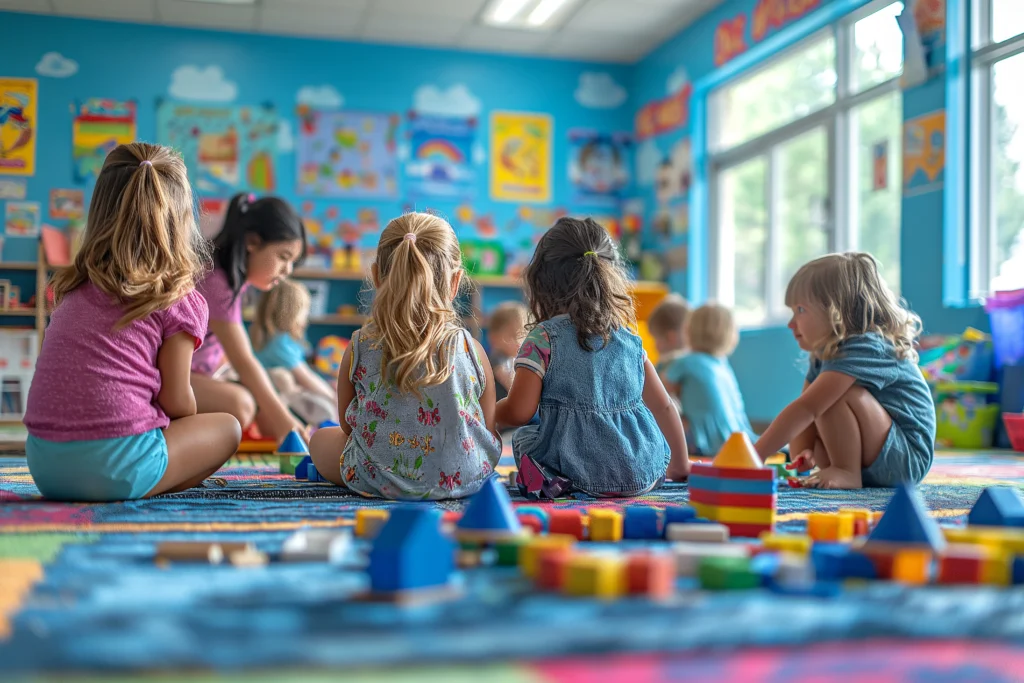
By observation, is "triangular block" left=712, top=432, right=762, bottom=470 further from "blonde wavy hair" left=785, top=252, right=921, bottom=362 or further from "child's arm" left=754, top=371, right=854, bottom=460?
"blonde wavy hair" left=785, top=252, right=921, bottom=362

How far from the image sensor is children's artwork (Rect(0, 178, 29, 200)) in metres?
5.66

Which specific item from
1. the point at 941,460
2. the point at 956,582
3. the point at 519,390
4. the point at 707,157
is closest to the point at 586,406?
the point at 519,390

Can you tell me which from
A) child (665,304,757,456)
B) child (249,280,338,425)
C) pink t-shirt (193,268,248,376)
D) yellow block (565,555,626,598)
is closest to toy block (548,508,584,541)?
yellow block (565,555,626,598)

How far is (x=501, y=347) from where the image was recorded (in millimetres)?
4246

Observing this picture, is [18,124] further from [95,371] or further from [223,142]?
[95,371]

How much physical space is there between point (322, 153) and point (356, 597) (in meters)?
5.42

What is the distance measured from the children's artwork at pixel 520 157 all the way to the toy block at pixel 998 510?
17.0 ft

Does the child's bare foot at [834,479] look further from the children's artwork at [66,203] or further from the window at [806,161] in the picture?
the children's artwork at [66,203]

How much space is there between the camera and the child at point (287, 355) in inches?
138

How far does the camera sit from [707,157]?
5910mm

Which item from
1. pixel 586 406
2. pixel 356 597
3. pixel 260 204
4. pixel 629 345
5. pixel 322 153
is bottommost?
pixel 356 597

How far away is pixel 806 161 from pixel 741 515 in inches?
160

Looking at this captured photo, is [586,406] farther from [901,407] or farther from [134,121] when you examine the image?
[134,121]

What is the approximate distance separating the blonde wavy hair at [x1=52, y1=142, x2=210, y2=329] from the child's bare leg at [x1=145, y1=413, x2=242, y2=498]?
24cm
